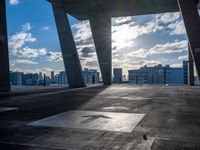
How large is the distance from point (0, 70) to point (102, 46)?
100 feet

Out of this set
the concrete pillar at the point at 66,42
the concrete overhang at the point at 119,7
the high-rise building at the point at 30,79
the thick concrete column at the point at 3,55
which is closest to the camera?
the thick concrete column at the point at 3,55

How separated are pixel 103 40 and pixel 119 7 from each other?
27.4 ft

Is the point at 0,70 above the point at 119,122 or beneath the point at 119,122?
above

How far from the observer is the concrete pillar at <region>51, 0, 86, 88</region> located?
135 feet

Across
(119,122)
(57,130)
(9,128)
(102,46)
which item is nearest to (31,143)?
(57,130)

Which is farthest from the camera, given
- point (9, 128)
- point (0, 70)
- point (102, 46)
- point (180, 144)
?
point (102, 46)

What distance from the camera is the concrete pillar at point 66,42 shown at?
135ft

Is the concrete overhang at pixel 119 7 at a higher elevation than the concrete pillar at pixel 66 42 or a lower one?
higher

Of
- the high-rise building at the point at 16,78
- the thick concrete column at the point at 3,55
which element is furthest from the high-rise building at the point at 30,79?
the thick concrete column at the point at 3,55

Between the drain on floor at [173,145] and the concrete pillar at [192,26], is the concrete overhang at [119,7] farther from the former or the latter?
the drain on floor at [173,145]

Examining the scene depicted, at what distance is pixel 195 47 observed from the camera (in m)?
37.3

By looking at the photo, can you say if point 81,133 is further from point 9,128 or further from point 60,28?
point 60,28

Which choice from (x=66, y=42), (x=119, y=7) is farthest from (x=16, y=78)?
(x=66, y=42)

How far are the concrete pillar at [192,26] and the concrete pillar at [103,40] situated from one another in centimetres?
1971
